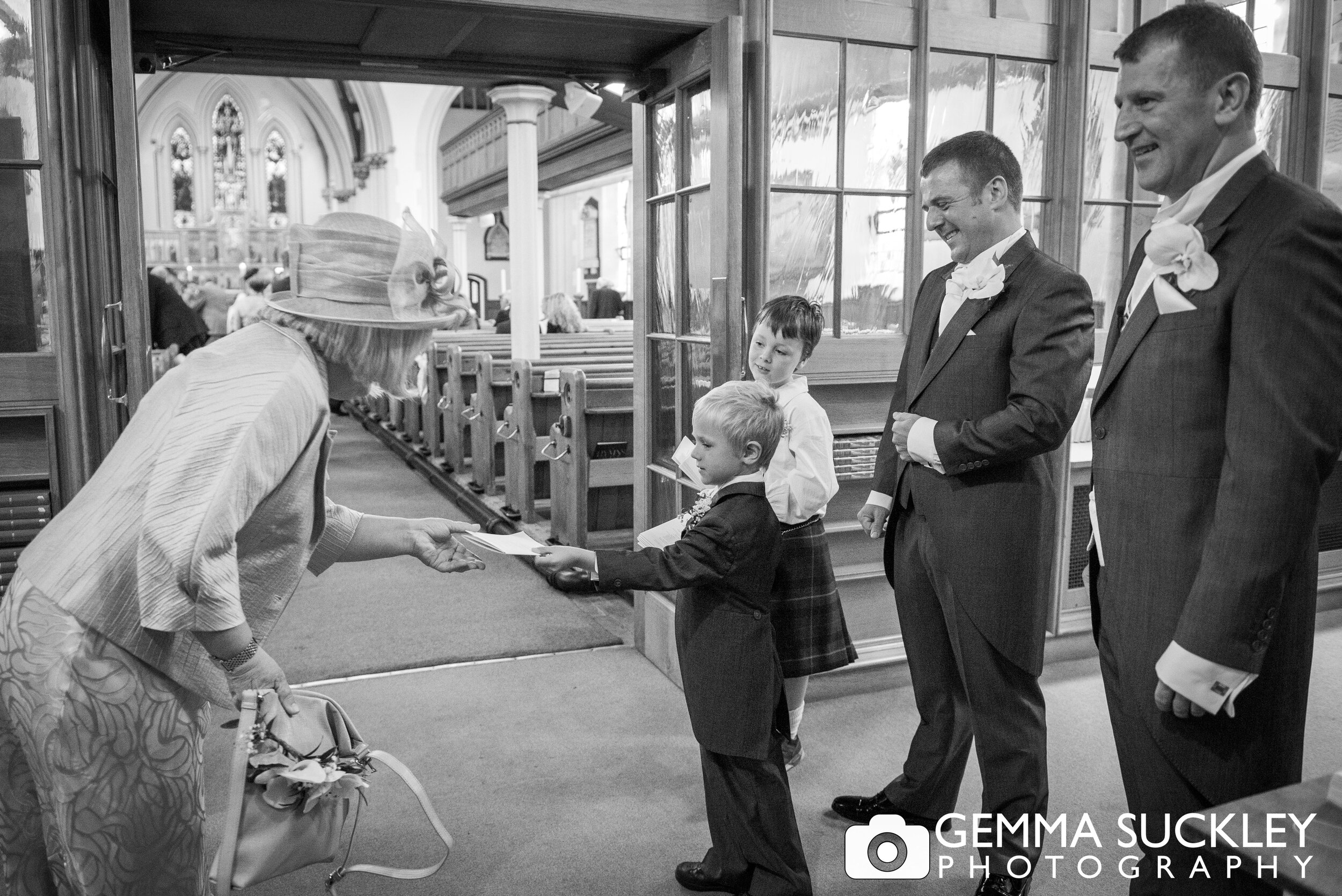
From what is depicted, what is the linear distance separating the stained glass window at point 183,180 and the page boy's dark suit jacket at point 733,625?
69.7 ft

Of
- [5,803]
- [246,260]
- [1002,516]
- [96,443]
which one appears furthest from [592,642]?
[246,260]

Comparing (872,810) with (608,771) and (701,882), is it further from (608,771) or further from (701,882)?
(608,771)

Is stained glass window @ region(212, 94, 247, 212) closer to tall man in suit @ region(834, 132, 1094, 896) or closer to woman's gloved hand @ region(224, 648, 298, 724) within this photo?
tall man in suit @ region(834, 132, 1094, 896)

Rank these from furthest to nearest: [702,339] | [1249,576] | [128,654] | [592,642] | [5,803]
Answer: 1. [592,642]
2. [702,339]
3. [5,803]
4. [128,654]
5. [1249,576]

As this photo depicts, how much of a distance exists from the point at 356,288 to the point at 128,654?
1.93ft

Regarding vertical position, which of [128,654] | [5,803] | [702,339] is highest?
[702,339]

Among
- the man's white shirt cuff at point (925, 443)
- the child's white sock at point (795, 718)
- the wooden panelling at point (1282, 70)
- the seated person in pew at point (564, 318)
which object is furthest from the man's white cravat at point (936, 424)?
the seated person in pew at point (564, 318)

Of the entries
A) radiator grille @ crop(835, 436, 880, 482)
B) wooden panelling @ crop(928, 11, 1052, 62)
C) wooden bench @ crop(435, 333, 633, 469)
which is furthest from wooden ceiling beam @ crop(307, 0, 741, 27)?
wooden bench @ crop(435, 333, 633, 469)

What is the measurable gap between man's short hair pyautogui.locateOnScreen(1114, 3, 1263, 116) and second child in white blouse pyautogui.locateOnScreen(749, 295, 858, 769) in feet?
4.16

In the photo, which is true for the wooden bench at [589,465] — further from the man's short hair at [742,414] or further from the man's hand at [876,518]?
the man's short hair at [742,414]

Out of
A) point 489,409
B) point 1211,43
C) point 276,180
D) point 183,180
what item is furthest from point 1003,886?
point 183,180

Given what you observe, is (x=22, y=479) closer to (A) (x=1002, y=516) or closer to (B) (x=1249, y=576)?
(A) (x=1002, y=516)

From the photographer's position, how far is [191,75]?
20141 millimetres

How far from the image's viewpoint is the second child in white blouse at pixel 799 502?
261cm
